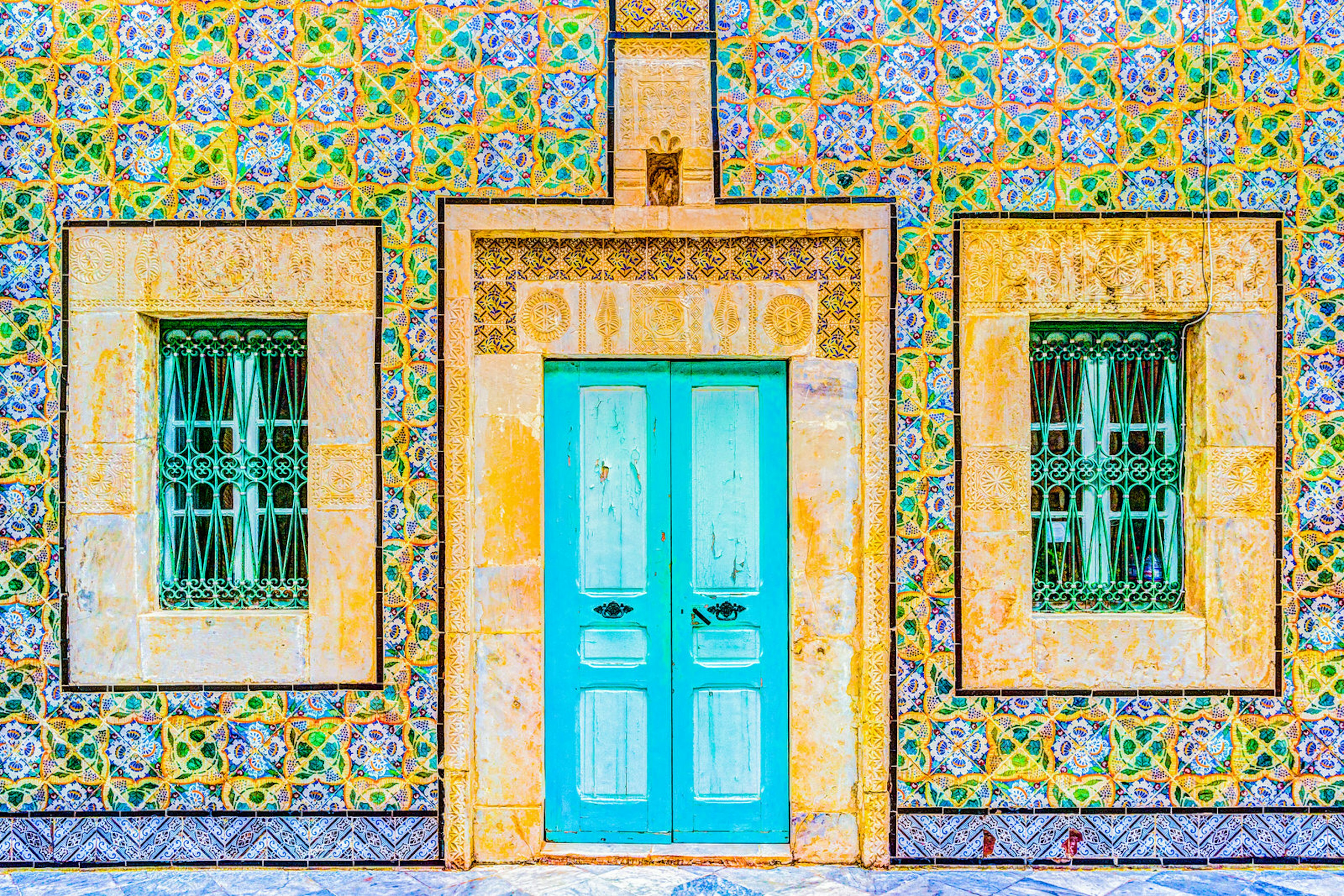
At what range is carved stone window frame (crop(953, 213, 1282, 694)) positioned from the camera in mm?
3637

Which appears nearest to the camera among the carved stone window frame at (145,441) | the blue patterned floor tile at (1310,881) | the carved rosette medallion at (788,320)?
the blue patterned floor tile at (1310,881)

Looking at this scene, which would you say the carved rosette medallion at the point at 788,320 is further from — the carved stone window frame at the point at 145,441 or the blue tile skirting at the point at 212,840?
the blue tile skirting at the point at 212,840

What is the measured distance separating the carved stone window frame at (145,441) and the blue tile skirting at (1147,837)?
260 cm

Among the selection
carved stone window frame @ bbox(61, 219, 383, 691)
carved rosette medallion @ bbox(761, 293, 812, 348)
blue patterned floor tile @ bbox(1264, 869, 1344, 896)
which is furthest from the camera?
carved rosette medallion @ bbox(761, 293, 812, 348)

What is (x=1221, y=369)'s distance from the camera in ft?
12.0

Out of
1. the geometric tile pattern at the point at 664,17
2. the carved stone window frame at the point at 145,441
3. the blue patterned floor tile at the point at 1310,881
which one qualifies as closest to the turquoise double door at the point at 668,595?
the carved stone window frame at the point at 145,441

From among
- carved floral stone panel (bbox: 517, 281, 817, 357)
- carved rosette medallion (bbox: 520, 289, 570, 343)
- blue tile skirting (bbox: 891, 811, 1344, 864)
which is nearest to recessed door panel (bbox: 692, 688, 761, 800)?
blue tile skirting (bbox: 891, 811, 1344, 864)

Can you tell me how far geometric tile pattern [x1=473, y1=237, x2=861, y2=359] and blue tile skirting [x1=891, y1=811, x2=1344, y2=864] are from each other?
6.80ft

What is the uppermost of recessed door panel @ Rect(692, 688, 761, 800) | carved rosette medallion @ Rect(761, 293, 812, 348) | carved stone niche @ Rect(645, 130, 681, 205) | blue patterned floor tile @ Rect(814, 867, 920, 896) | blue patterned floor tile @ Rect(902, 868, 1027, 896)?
carved stone niche @ Rect(645, 130, 681, 205)

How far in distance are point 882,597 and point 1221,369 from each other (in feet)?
5.54

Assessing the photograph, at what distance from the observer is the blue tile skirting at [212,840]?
3646 mm

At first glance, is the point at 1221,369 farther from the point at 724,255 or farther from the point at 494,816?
the point at 494,816

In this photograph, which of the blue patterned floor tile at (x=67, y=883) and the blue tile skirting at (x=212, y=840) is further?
the blue tile skirting at (x=212, y=840)

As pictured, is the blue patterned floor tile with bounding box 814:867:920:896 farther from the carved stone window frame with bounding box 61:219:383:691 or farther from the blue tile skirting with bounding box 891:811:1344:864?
the carved stone window frame with bounding box 61:219:383:691
